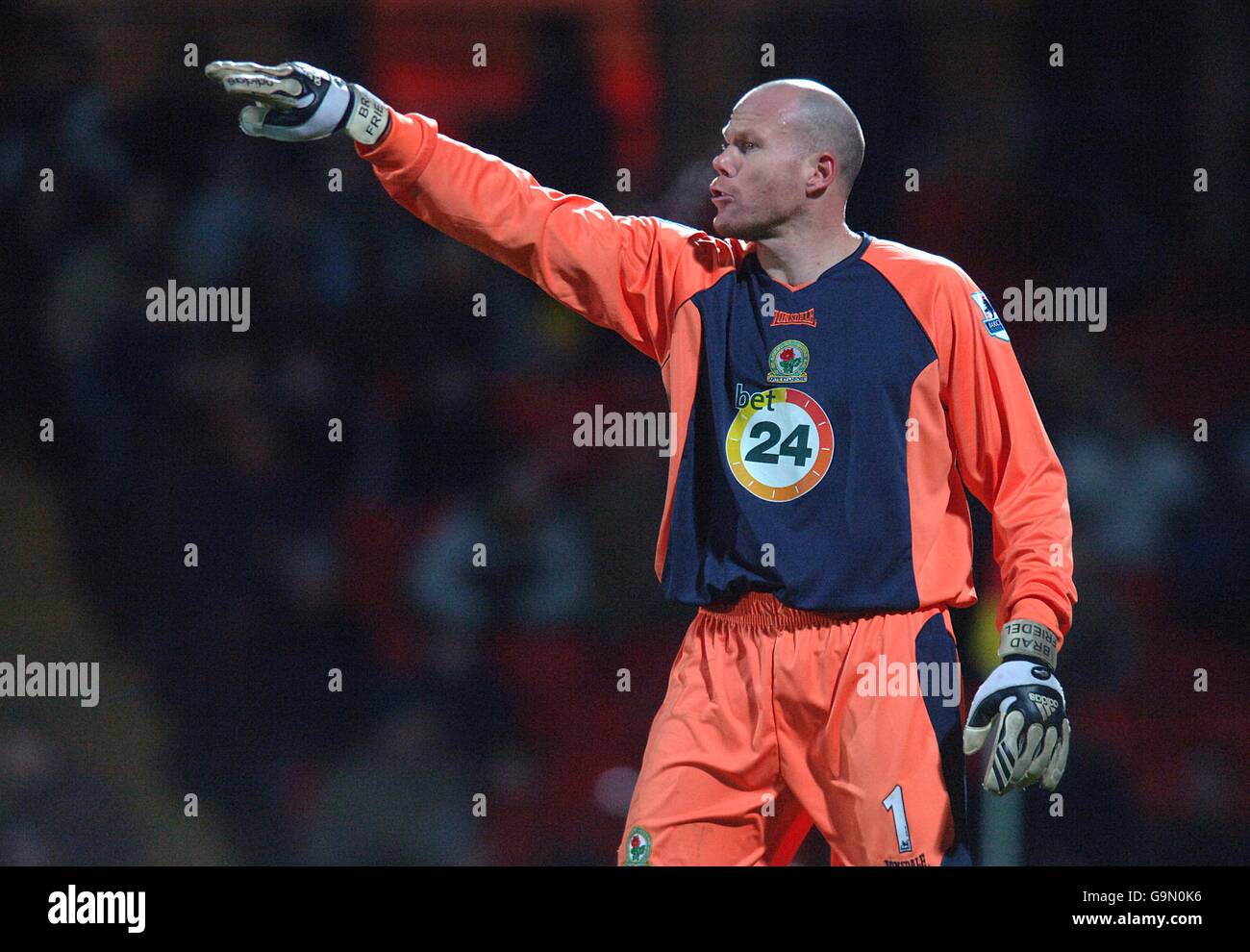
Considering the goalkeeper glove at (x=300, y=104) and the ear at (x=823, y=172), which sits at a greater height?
the goalkeeper glove at (x=300, y=104)

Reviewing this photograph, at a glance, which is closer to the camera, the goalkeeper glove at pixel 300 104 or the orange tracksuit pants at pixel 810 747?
the orange tracksuit pants at pixel 810 747

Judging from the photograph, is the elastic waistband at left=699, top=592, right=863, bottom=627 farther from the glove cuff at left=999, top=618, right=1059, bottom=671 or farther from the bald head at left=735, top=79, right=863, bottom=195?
the bald head at left=735, top=79, right=863, bottom=195

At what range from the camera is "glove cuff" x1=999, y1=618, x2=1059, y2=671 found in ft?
10.2

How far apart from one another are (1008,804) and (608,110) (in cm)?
214

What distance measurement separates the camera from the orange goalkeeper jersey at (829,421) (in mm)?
3189

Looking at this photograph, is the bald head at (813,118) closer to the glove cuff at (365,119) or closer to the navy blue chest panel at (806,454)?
the navy blue chest panel at (806,454)

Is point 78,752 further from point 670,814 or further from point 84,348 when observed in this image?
point 670,814

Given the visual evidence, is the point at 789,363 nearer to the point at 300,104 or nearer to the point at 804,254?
the point at 804,254

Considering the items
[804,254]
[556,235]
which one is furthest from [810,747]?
[556,235]

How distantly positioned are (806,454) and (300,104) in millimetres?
1272

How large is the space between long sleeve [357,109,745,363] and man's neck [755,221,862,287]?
102 millimetres

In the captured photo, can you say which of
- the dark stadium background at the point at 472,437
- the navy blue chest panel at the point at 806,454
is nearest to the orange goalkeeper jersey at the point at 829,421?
the navy blue chest panel at the point at 806,454

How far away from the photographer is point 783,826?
3215mm

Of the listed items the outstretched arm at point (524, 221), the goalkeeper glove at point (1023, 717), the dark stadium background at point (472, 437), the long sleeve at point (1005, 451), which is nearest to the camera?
the goalkeeper glove at point (1023, 717)
